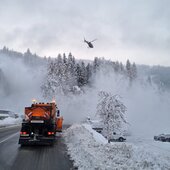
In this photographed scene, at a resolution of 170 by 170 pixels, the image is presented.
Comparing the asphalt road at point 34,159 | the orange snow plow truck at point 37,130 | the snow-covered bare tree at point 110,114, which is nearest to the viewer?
the asphalt road at point 34,159

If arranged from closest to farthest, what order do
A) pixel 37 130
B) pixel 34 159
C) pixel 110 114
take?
1. pixel 34 159
2. pixel 37 130
3. pixel 110 114

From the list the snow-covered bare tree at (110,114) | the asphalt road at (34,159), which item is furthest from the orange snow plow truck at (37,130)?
the snow-covered bare tree at (110,114)

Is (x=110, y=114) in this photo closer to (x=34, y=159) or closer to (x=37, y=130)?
(x=37, y=130)

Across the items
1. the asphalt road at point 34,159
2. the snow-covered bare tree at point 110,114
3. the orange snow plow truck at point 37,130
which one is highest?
the snow-covered bare tree at point 110,114

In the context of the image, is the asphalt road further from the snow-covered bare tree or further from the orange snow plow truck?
the snow-covered bare tree

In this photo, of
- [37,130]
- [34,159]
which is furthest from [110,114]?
[34,159]

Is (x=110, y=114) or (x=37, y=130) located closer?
(x=37, y=130)

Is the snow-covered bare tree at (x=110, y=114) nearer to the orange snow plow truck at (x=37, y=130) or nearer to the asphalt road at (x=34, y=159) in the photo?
the orange snow plow truck at (x=37, y=130)

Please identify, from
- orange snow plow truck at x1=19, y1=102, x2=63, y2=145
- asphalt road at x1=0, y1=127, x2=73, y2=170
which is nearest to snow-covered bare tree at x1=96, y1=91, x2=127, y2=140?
orange snow plow truck at x1=19, y1=102, x2=63, y2=145

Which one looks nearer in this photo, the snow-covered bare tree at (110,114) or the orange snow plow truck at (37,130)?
the orange snow plow truck at (37,130)

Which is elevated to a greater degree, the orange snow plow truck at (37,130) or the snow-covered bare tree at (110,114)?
the snow-covered bare tree at (110,114)

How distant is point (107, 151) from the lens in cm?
1205

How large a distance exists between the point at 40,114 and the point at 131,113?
67.4 metres

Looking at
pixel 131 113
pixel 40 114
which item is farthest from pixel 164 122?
pixel 40 114
